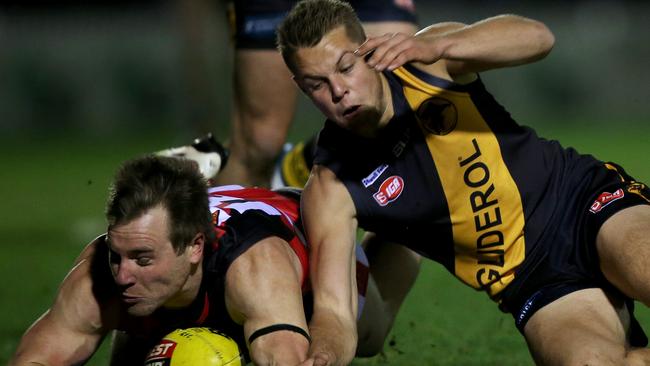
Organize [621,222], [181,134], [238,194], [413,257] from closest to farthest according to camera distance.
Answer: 1. [621,222]
2. [238,194]
3. [413,257]
4. [181,134]

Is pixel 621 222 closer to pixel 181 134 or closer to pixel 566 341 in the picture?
pixel 566 341

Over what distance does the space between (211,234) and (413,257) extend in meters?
1.52

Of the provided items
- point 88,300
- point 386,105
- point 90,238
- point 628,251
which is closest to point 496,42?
point 386,105

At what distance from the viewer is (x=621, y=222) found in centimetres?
527

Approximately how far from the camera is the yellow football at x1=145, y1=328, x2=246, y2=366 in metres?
4.88

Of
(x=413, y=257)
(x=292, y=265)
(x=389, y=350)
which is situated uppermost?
(x=292, y=265)

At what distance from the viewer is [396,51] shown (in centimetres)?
478

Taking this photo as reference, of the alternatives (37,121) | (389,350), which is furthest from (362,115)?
(37,121)

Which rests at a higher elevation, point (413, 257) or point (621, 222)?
point (621, 222)

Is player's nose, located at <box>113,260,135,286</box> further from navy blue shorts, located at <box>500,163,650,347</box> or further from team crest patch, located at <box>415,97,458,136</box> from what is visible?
navy blue shorts, located at <box>500,163,650,347</box>

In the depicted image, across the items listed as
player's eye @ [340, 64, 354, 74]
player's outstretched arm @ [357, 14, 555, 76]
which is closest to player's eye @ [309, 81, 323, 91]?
player's eye @ [340, 64, 354, 74]

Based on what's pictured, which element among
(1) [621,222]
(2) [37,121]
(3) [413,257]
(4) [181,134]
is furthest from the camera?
(2) [37,121]

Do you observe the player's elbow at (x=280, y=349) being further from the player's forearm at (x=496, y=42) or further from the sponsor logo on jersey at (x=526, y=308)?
the player's forearm at (x=496, y=42)

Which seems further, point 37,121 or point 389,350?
point 37,121
